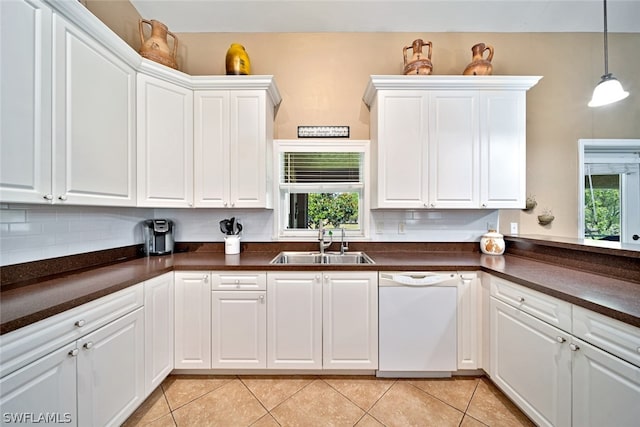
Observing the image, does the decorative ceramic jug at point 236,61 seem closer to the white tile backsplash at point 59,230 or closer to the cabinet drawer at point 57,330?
the white tile backsplash at point 59,230

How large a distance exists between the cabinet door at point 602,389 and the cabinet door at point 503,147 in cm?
132

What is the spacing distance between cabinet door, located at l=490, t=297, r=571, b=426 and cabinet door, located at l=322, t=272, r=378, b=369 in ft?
2.75

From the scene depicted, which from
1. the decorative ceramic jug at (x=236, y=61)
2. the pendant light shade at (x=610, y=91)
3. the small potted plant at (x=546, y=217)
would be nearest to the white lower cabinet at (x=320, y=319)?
the decorative ceramic jug at (x=236, y=61)

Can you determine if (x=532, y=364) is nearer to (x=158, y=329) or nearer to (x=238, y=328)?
(x=238, y=328)

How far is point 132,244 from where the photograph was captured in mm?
2141

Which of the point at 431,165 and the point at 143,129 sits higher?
the point at 143,129

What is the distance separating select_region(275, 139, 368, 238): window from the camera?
247 centimetres

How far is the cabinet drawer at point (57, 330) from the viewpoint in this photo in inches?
35.0

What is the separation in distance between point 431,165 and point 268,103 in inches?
63.2

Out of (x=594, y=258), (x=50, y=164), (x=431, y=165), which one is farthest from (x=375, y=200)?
(x=50, y=164)

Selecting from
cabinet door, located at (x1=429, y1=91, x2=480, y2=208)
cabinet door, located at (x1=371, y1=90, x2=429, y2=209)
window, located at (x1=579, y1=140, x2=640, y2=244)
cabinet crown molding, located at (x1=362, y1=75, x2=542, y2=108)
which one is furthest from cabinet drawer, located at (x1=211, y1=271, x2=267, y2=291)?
window, located at (x1=579, y1=140, x2=640, y2=244)

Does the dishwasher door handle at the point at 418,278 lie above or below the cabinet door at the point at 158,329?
above

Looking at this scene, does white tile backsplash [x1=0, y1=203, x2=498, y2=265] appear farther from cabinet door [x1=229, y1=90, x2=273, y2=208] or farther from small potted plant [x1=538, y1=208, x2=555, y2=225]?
small potted plant [x1=538, y1=208, x2=555, y2=225]

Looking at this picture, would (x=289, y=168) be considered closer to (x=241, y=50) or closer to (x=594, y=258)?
(x=241, y=50)
